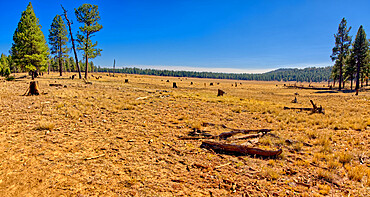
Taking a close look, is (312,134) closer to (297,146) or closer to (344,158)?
(297,146)

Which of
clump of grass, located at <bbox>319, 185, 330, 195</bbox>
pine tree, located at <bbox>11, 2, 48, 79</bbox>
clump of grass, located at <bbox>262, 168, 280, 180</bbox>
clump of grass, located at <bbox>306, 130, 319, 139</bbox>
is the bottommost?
clump of grass, located at <bbox>319, 185, 330, 195</bbox>

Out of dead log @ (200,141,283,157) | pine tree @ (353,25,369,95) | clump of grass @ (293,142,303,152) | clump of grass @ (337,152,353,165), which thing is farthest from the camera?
pine tree @ (353,25,369,95)

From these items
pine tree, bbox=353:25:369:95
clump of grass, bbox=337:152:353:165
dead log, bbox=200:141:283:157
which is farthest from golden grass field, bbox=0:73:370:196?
pine tree, bbox=353:25:369:95

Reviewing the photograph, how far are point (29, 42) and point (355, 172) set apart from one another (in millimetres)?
38727

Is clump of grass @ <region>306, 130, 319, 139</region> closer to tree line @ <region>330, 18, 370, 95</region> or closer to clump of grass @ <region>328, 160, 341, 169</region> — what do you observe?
clump of grass @ <region>328, 160, 341, 169</region>

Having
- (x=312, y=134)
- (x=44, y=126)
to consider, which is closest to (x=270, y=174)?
(x=312, y=134)

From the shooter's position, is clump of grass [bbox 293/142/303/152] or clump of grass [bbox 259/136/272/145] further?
clump of grass [bbox 259/136/272/145]

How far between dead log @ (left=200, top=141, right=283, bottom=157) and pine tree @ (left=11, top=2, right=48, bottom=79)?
33.2 meters

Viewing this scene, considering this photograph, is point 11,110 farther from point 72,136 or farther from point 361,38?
point 361,38

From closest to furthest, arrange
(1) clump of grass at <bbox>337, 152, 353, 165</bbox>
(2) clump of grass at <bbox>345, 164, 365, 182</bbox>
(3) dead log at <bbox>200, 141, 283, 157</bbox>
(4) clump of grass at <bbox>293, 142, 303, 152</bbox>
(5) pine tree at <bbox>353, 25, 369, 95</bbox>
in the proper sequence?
(2) clump of grass at <bbox>345, 164, 365, 182</bbox>
(1) clump of grass at <bbox>337, 152, 353, 165</bbox>
(3) dead log at <bbox>200, 141, 283, 157</bbox>
(4) clump of grass at <bbox>293, 142, 303, 152</bbox>
(5) pine tree at <bbox>353, 25, 369, 95</bbox>

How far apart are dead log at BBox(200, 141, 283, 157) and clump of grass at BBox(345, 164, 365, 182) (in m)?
1.82

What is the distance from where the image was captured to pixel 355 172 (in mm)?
4766

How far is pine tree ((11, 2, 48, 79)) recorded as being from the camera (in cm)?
2559

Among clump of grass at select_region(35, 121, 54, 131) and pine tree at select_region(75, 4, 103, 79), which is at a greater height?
pine tree at select_region(75, 4, 103, 79)
